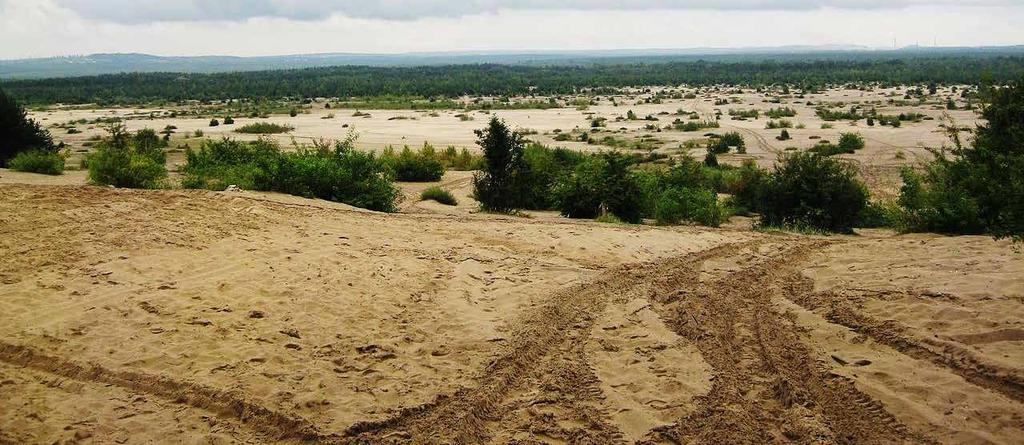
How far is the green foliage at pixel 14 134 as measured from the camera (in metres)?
21.4

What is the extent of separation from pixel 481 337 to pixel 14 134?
20.0 m

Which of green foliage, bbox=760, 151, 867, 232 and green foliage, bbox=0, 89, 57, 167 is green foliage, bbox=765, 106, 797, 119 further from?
green foliage, bbox=0, 89, 57, 167

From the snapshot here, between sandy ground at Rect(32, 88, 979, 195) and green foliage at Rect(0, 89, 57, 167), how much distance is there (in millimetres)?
6774

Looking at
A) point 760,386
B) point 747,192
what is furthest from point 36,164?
point 760,386

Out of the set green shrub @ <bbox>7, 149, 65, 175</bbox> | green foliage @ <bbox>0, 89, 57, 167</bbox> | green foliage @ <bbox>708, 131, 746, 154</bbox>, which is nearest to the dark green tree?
green shrub @ <bbox>7, 149, 65, 175</bbox>

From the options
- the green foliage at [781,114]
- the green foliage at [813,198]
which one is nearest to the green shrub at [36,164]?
the green foliage at [813,198]

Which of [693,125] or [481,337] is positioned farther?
[693,125]

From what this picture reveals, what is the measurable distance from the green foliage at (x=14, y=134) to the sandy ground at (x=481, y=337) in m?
11.6

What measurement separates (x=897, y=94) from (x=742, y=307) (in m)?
75.6

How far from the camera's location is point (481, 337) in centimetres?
782

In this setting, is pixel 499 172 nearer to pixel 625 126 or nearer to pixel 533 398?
pixel 533 398

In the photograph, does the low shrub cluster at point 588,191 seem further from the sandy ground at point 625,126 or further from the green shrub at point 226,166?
the sandy ground at point 625,126

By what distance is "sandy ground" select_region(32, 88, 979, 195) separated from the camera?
34.2 m

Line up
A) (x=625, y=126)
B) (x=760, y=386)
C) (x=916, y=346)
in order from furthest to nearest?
(x=625, y=126)
(x=916, y=346)
(x=760, y=386)
